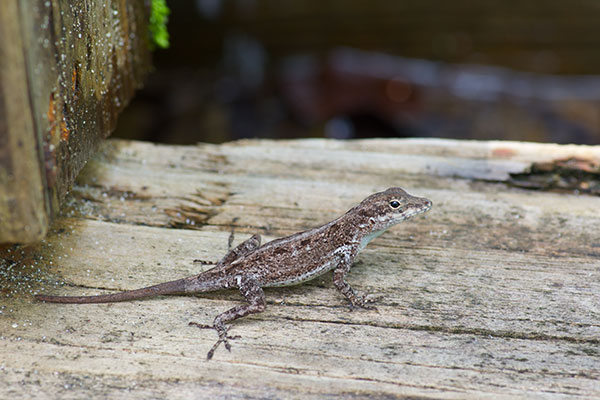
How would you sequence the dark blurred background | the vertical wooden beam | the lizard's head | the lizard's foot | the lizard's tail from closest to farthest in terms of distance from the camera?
the vertical wooden beam
the lizard's foot
the lizard's tail
the lizard's head
the dark blurred background

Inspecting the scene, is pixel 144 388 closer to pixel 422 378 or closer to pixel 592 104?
pixel 422 378

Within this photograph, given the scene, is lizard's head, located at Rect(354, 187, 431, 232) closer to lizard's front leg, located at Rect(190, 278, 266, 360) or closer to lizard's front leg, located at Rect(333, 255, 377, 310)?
lizard's front leg, located at Rect(333, 255, 377, 310)

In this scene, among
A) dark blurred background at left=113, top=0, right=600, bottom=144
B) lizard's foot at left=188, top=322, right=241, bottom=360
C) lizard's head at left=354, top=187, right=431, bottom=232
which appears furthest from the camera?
dark blurred background at left=113, top=0, right=600, bottom=144

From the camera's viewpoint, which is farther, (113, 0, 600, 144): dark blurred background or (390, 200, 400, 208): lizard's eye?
(113, 0, 600, 144): dark blurred background

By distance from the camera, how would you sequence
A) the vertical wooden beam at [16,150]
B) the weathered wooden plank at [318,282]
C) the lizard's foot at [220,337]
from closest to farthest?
1. the vertical wooden beam at [16,150]
2. the weathered wooden plank at [318,282]
3. the lizard's foot at [220,337]

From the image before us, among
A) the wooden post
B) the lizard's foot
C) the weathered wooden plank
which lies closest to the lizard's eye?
the weathered wooden plank

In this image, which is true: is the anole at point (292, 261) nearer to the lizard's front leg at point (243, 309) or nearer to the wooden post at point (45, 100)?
the lizard's front leg at point (243, 309)

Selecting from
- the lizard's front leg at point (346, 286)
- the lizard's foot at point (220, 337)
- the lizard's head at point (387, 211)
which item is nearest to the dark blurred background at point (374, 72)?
the lizard's head at point (387, 211)
